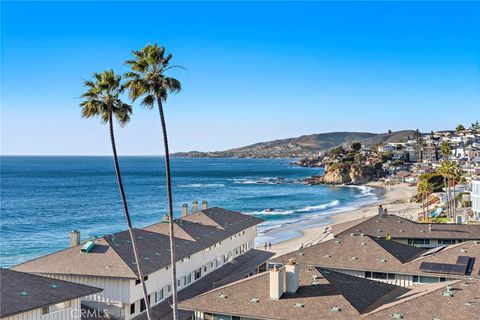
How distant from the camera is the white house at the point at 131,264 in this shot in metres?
28.9

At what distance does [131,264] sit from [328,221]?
70.5 metres

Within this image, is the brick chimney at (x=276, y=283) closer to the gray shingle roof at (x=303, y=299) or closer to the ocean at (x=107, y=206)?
the gray shingle roof at (x=303, y=299)

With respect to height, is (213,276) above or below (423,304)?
below

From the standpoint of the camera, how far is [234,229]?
4609 cm

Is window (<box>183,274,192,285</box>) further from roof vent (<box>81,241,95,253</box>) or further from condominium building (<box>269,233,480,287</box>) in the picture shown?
roof vent (<box>81,241,95,253</box>)

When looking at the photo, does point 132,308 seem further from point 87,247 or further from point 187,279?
point 187,279

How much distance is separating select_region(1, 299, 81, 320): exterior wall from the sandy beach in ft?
116

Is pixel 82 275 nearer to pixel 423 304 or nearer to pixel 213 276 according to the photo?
pixel 213 276

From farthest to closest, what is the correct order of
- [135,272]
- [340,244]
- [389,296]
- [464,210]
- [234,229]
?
[464,210]
[234,229]
[340,244]
[135,272]
[389,296]

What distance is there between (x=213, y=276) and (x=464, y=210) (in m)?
55.1

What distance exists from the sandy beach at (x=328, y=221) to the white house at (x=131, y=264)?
60.0 feet

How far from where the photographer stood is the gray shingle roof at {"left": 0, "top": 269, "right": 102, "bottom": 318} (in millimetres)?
19406

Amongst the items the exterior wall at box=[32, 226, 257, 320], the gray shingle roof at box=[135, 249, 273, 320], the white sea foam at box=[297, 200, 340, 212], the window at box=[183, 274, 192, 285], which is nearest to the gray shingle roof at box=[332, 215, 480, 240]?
the gray shingle roof at box=[135, 249, 273, 320]

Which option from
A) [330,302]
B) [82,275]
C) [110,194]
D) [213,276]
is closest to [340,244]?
[213,276]
